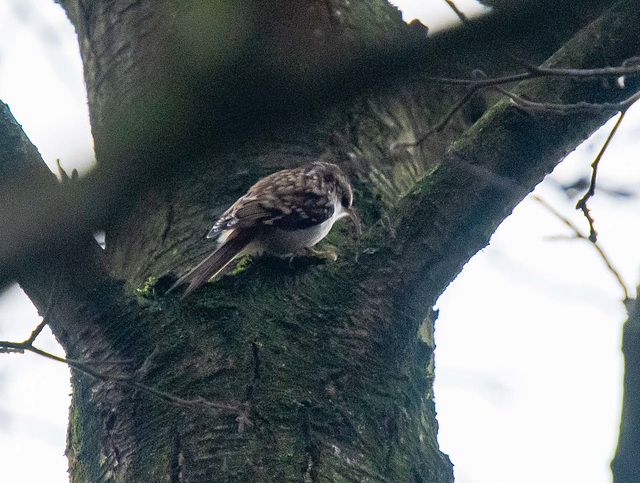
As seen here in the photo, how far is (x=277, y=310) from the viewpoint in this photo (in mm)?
2500

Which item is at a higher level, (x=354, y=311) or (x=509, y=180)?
(x=509, y=180)

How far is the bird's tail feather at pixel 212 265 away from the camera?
2475 mm

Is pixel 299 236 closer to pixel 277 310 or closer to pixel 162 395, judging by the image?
pixel 277 310

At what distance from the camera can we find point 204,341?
7.88ft

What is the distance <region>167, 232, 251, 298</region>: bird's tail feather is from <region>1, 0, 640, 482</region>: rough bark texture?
0.13ft

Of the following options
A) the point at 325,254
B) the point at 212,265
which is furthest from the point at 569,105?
the point at 212,265

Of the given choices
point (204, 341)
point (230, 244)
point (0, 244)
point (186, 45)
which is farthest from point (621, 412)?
point (186, 45)

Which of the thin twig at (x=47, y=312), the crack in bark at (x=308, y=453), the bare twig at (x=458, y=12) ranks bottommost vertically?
the crack in bark at (x=308, y=453)

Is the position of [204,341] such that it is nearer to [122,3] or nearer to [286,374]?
[286,374]

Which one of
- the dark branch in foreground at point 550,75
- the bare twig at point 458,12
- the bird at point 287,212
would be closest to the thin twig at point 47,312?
the bird at point 287,212

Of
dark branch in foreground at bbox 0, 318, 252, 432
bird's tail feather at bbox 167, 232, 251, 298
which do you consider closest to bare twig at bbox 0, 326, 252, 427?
dark branch in foreground at bbox 0, 318, 252, 432

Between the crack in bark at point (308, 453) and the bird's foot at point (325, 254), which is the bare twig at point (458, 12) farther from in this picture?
the crack in bark at point (308, 453)

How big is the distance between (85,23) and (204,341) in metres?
2.13

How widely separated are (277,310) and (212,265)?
10.8 inches
